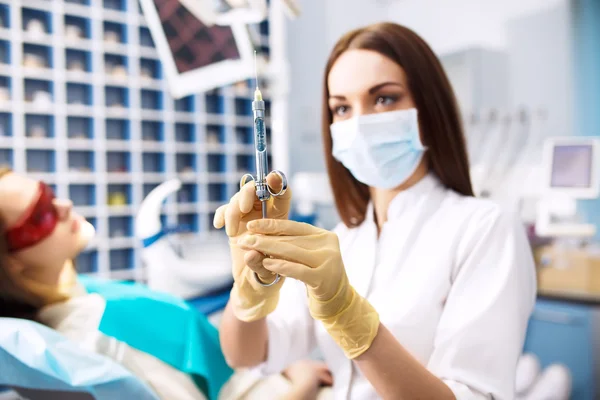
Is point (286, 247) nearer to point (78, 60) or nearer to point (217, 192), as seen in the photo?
point (78, 60)

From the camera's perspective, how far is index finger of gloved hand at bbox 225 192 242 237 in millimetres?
452

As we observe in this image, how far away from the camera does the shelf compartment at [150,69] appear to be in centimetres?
245

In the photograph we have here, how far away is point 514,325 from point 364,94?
1.20ft

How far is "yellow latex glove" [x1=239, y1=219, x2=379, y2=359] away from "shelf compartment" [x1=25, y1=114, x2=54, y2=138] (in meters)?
2.21

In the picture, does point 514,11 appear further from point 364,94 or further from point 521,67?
point 364,94

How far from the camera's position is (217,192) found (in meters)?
2.88

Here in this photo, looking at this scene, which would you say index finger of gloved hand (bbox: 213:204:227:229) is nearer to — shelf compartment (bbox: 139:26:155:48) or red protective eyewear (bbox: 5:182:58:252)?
red protective eyewear (bbox: 5:182:58:252)

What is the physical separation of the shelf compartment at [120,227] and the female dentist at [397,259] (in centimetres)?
192

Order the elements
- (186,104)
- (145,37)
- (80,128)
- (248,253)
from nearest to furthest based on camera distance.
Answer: (248,253) < (80,128) < (145,37) < (186,104)

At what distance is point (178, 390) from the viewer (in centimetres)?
75

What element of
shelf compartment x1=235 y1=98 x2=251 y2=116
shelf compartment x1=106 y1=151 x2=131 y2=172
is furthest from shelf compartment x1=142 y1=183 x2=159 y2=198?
shelf compartment x1=235 y1=98 x2=251 y2=116

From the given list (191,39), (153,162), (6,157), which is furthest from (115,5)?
(191,39)

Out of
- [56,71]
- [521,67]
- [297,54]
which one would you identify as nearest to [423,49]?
[521,67]

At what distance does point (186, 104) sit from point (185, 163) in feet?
1.17
